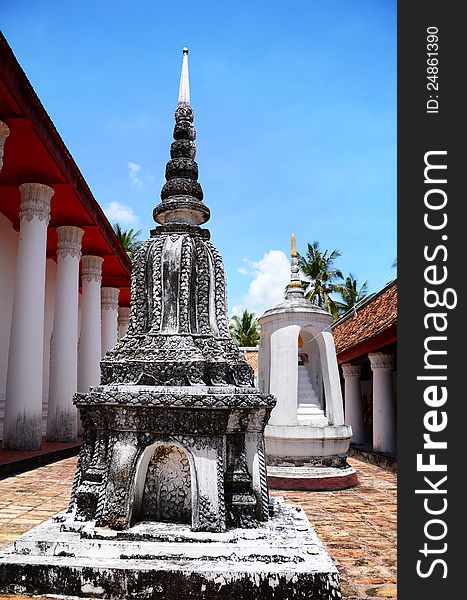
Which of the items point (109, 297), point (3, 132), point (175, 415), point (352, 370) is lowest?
point (175, 415)

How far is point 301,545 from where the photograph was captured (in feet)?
12.5

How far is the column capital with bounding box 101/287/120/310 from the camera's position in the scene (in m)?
21.7

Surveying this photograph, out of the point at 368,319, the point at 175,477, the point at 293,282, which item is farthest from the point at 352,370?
the point at 175,477

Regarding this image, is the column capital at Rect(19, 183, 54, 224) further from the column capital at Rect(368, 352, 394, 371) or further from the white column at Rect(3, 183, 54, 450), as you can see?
the column capital at Rect(368, 352, 394, 371)

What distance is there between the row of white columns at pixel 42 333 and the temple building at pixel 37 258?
0.9 inches

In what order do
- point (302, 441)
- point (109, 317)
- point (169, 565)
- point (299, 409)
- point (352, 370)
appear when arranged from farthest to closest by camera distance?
point (109, 317)
point (352, 370)
point (299, 409)
point (302, 441)
point (169, 565)

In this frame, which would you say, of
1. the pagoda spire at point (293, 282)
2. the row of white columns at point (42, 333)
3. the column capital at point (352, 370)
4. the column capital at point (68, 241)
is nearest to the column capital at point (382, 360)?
the column capital at point (352, 370)

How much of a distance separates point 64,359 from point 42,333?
7.74 feet

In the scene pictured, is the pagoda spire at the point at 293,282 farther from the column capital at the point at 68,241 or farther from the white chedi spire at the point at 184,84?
the column capital at the point at 68,241

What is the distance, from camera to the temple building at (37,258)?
10359 millimetres

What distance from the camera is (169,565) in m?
3.57

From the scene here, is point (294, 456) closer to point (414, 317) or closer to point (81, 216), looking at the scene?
point (414, 317)

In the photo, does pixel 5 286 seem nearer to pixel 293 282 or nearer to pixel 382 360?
pixel 293 282

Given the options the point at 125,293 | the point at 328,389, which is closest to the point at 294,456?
the point at 328,389
